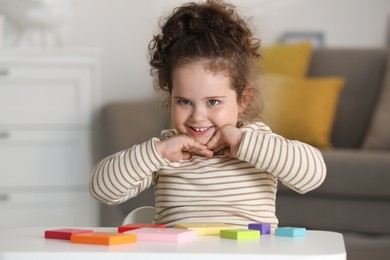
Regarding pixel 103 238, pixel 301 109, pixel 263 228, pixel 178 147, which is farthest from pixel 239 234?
pixel 301 109

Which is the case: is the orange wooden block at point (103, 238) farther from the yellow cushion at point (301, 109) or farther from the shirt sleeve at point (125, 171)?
the yellow cushion at point (301, 109)

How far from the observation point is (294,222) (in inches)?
123

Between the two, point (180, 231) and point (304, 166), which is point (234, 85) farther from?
point (180, 231)

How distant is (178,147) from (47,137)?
2009mm

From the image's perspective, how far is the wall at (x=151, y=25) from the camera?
4.10 m

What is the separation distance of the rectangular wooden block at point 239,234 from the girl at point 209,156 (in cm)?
22

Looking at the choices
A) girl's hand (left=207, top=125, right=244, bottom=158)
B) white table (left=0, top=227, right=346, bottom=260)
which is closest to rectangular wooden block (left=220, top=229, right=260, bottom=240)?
white table (left=0, top=227, right=346, bottom=260)

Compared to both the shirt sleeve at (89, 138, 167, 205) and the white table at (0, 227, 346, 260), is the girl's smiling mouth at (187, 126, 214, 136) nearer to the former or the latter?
the shirt sleeve at (89, 138, 167, 205)

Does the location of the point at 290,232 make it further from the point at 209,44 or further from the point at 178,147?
the point at 209,44

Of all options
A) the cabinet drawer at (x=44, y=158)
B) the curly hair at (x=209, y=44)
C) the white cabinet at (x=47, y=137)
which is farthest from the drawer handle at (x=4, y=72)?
the curly hair at (x=209, y=44)

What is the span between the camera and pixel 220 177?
158cm

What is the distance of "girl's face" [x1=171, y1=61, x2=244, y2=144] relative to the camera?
5.21ft

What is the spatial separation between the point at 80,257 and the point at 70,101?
2.42m

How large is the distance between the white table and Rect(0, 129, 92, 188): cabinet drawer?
7.18 ft
